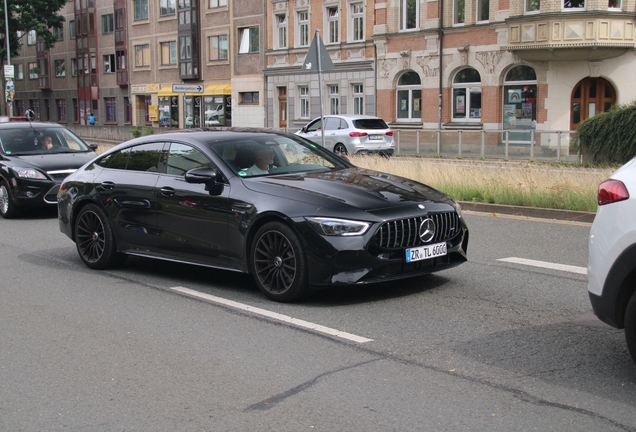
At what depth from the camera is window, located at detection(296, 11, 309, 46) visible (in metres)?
46.7

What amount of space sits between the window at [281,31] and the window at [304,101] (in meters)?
2.90

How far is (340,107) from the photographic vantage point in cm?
4472

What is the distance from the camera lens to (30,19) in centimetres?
6469

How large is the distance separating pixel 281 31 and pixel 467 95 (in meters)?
15.3

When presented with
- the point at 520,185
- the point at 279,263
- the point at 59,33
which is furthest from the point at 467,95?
the point at 59,33

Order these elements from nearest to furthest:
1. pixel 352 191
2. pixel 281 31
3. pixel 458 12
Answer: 1. pixel 352 191
2. pixel 458 12
3. pixel 281 31

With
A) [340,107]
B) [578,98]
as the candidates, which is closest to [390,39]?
[340,107]

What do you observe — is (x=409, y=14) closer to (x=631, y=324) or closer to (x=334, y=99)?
(x=334, y=99)

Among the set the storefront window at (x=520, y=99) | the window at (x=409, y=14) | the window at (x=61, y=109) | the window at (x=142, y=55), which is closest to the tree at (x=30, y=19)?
the window at (x=61, y=109)

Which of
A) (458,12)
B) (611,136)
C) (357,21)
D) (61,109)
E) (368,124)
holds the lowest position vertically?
(611,136)

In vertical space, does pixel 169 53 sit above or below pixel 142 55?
below

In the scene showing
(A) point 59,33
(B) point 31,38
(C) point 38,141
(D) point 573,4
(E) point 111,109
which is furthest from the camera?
(B) point 31,38

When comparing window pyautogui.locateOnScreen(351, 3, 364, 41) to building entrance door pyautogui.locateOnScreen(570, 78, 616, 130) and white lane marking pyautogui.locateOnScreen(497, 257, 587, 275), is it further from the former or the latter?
white lane marking pyautogui.locateOnScreen(497, 257, 587, 275)

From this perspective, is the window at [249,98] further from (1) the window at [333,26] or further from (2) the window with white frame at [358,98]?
(2) the window with white frame at [358,98]
